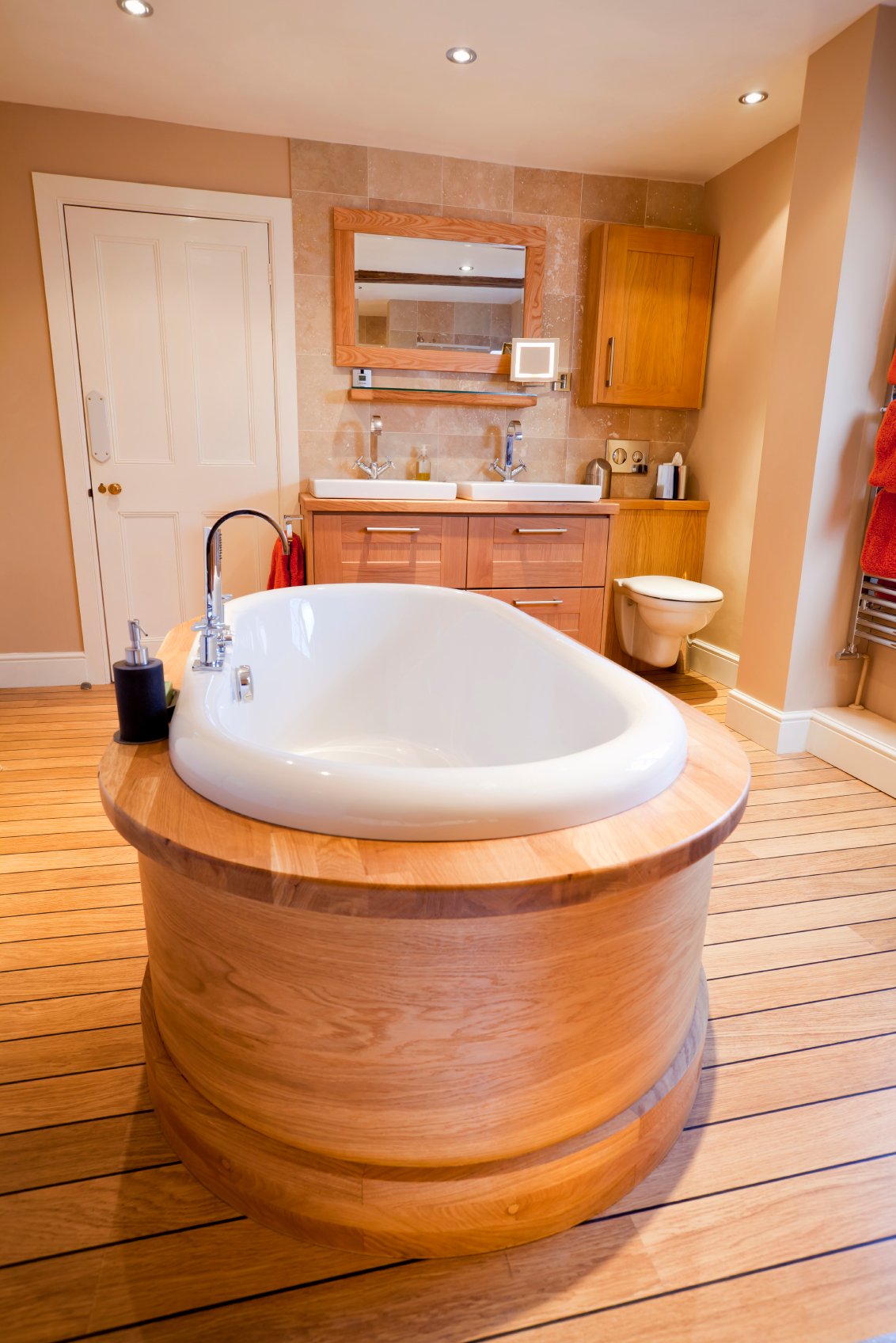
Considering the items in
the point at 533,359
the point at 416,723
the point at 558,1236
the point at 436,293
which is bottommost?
the point at 558,1236

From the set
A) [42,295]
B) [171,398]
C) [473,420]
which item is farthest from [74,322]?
[473,420]

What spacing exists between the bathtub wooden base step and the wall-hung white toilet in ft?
7.53

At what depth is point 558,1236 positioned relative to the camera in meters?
1.02

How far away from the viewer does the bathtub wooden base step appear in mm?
967

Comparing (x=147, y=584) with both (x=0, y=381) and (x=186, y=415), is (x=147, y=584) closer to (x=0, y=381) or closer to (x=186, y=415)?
(x=186, y=415)

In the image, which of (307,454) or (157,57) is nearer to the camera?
(157,57)

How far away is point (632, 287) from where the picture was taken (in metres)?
3.39

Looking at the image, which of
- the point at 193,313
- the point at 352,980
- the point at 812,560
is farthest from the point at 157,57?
the point at 352,980

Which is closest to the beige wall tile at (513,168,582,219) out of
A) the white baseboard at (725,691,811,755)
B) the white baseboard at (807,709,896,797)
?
the white baseboard at (725,691,811,755)

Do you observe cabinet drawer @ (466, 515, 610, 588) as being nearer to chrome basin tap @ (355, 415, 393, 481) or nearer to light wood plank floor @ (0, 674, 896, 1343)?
chrome basin tap @ (355, 415, 393, 481)

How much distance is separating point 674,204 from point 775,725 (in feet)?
8.16

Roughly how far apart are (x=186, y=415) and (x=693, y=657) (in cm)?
263

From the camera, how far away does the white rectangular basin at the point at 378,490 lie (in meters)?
2.98

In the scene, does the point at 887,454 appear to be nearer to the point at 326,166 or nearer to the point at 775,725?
the point at 775,725
